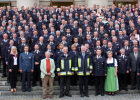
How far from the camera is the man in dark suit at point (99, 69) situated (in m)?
8.80

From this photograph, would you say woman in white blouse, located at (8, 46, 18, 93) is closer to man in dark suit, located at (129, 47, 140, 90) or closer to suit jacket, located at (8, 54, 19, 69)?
suit jacket, located at (8, 54, 19, 69)

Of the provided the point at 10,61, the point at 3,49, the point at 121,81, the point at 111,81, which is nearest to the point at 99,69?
the point at 111,81

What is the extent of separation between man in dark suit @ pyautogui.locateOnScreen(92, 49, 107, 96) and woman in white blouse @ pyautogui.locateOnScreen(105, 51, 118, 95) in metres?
0.22

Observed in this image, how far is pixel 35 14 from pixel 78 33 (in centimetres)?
463

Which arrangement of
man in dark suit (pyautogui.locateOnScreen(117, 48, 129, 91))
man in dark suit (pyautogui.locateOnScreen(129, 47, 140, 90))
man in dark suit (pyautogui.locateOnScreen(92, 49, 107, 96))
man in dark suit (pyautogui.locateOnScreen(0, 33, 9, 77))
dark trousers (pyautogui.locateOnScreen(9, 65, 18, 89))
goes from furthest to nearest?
man in dark suit (pyautogui.locateOnScreen(0, 33, 9, 77)), man in dark suit (pyautogui.locateOnScreen(129, 47, 140, 90)), man in dark suit (pyautogui.locateOnScreen(117, 48, 129, 91)), dark trousers (pyautogui.locateOnScreen(9, 65, 18, 89)), man in dark suit (pyautogui.locateOnScreen(92, 49, 107, 96))

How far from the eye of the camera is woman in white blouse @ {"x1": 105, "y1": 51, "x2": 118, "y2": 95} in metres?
8.86

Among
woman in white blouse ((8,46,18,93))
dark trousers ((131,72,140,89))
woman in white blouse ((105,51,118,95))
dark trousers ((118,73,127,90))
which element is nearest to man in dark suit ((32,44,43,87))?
woman in white blouse ((8,46,18,93))

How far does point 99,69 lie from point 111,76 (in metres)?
0.62

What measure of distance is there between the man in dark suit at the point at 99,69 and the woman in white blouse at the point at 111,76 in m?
0.22

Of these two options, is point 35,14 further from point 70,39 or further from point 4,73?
point 4,73

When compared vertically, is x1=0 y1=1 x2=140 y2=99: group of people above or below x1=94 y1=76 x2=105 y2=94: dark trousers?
above

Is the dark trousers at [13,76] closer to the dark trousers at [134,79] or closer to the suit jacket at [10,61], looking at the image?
the suit jacket at [10,61]

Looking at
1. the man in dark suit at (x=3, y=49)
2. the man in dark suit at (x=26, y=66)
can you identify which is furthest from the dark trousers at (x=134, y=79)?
the man in dark suit at (x=3, y=49)

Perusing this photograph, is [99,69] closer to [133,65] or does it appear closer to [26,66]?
[133,65]
